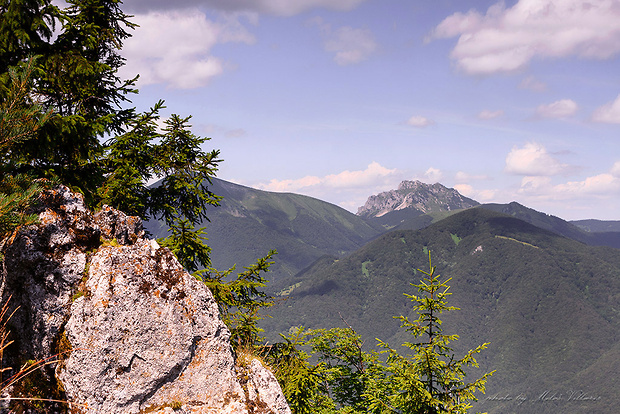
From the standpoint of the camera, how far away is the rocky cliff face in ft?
24.1

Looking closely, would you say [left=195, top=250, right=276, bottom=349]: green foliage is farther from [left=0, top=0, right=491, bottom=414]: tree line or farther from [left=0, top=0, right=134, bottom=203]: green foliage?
[left=0, top=0, right=134, bottom=203]: green foliage

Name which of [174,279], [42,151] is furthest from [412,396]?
[42,151]

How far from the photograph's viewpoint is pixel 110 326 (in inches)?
299

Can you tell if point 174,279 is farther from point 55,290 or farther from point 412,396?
point 412,396

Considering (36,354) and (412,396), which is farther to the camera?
(412,396)

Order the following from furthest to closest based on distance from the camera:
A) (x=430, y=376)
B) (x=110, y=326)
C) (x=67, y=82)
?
(x=430, y=376), (x=67, y=82), (x=110, y=326)

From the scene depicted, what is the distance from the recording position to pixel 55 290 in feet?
25.6

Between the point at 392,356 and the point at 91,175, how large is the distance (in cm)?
1133

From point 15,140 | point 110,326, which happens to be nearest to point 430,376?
point 110,326

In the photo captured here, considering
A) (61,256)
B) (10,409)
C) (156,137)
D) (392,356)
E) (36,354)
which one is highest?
(156,137)

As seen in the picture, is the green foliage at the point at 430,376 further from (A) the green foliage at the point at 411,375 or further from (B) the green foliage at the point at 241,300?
(B) the green foliage at the point at 241,300

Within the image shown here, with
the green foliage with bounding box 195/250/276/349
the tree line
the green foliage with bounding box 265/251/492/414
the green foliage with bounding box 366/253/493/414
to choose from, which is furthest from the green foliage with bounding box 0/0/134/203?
the green foliage with bounding box 366/253/493/414

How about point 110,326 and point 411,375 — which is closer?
point 110,326

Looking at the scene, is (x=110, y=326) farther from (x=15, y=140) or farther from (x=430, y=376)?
(x=430, y=376)
